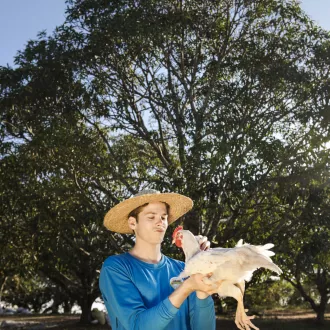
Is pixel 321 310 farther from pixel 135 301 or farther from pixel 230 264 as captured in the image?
pixel 230 264

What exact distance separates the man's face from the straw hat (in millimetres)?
43

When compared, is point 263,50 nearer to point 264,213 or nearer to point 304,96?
point 304,96

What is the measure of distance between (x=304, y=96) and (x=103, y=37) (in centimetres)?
437

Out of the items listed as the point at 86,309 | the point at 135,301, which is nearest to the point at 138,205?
the point at 135,301

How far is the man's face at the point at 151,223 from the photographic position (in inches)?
108

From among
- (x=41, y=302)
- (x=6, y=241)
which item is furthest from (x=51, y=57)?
(x=41, y=302)

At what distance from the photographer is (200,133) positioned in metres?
11.4

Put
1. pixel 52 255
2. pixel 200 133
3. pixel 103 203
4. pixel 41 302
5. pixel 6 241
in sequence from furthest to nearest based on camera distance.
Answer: pixel 41 302 → pixel 52 255 → pixel 6 241 → pixel 103 203 → pixel 200 133

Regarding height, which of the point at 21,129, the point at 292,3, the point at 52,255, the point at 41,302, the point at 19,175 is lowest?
the point at 41,302

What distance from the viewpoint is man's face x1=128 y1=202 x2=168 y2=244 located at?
274 centimetres

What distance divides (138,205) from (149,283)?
0.40 metres

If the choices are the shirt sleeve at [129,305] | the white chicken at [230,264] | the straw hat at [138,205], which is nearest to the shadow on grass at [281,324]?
the straw hat at [138,205]

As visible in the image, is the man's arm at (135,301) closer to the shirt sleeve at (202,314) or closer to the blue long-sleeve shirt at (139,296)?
the blue long-sleeve shirt at (139,296)

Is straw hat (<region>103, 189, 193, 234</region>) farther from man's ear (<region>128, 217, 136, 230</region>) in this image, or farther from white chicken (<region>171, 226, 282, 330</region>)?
white chicken (<region>171, 226, 282, 330</region>)
